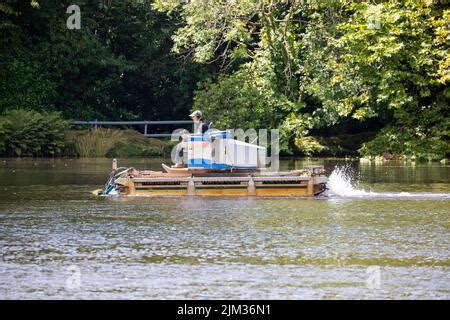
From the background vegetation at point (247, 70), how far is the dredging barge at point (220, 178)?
17.9 metres

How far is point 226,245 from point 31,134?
32.0 metres

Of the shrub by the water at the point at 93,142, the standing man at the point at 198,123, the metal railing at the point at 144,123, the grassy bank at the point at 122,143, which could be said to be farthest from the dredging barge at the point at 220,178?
the metal railing at the point at 144,123

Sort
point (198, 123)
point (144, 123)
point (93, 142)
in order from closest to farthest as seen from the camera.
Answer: point (198, 123) → point (93, 142) → point (144, 123)

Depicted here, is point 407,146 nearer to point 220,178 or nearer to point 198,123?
point 198,123

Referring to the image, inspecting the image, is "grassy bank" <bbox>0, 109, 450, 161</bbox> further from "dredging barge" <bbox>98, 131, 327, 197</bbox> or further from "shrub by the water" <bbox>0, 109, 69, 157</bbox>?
"dredging barge" <bbox>98, 131, 327, 197</bbox>

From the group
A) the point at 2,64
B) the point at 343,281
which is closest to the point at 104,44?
the point at 2,64

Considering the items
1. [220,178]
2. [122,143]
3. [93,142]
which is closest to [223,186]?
[220,178]

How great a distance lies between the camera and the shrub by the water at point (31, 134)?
48.4 metres

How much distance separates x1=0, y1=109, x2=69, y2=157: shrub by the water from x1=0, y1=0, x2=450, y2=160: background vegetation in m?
0.07

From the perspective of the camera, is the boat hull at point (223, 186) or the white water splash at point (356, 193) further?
the boat hull at point (223, 186)

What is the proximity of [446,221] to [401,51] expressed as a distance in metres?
24.4

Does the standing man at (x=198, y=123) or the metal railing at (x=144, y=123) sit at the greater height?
the metal railing at (x=144, y=123)

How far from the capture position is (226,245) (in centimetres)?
1834

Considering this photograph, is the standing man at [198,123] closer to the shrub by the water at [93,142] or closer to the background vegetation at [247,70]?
the background vegetation at [247,70]
